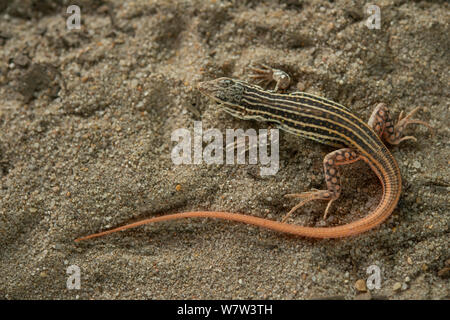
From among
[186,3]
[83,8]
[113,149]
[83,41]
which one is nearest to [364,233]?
[113,149]

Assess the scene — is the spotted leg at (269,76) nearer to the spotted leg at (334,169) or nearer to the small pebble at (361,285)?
the spotted leg at (334,169)

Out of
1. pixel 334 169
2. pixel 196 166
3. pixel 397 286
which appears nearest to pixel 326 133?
pixel 334 169

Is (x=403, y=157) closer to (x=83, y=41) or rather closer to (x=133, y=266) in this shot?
(x=133, y=266)

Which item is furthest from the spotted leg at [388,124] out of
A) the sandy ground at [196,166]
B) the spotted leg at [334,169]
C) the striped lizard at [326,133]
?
the spotted leg at [334,169]

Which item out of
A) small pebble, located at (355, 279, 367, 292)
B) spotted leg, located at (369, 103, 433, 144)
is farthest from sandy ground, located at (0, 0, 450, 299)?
spotted leg, located at (369, 103, 433, 144)

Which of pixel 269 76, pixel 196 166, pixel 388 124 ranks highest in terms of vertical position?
pixel 269 76

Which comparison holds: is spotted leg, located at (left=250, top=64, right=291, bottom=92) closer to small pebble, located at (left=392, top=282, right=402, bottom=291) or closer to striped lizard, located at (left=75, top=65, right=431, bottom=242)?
striped lizard, located at (left=75, top=65, right=431, bottom=242)

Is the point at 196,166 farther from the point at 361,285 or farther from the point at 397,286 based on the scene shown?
the point at 397,286
